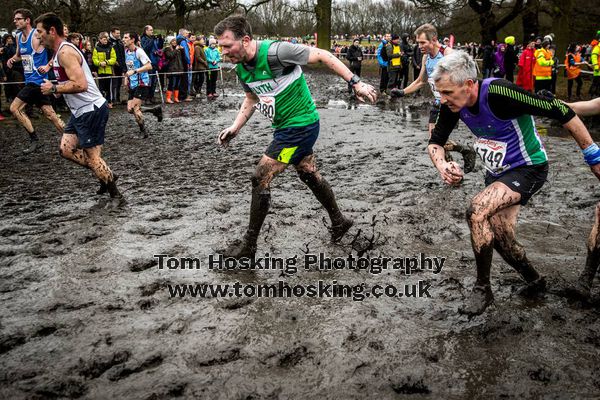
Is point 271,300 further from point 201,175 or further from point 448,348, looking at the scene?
point 201,175

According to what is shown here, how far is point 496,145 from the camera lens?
371 cm

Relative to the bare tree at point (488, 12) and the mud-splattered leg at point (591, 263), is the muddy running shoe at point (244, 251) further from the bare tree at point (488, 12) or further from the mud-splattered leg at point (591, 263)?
the bare tree at point (488, 12)

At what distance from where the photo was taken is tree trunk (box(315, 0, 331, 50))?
2921cm

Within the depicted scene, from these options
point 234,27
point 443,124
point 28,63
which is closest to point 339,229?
point 443,124

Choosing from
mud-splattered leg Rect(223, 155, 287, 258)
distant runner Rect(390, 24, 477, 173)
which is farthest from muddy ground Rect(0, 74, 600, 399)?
distant runner Rect(390, 24, 477, 173)

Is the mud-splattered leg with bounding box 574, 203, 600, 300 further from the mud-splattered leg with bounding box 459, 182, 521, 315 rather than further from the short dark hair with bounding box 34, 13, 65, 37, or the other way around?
the short dark hair with bounding box 34, 13, 65, 37

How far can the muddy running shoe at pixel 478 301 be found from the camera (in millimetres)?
3619

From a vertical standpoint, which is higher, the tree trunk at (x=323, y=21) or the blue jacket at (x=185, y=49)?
the tree trunk at (x=323, y=21)

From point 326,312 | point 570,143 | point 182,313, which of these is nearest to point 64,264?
point 182,313

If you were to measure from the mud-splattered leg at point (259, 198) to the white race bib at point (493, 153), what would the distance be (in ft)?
5.58

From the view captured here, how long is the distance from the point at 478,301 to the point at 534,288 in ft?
2.17

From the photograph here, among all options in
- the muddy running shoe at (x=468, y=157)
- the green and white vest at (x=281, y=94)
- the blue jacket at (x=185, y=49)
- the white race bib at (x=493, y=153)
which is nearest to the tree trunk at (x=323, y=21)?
the blue jacket at (x=185, y=49)

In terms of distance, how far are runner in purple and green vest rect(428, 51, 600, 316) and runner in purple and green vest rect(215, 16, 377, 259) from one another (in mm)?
831

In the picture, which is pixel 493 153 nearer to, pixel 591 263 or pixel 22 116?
pixel 591 263
